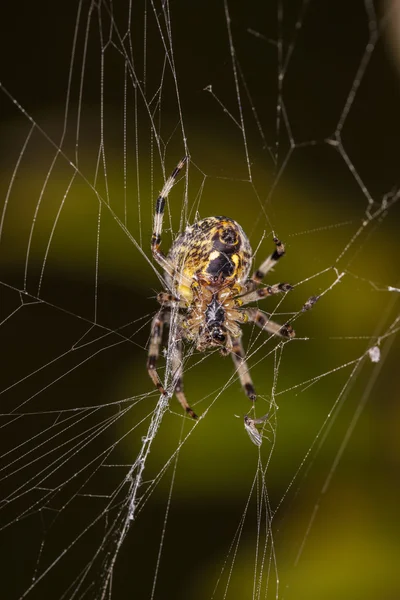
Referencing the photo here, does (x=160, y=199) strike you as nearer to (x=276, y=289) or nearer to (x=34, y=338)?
(x=276, y=289)

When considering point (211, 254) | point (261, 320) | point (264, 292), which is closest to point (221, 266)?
point (211, 254)

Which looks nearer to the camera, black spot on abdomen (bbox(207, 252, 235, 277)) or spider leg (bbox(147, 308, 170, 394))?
black spot on abdomen (bbox(207, 252, 235, 277))

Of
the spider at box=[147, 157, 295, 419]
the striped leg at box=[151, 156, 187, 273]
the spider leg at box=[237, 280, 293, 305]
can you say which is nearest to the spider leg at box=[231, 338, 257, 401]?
the spider at box=[147, 157, 295, 419]

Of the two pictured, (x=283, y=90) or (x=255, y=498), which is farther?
(x=283, y=90)

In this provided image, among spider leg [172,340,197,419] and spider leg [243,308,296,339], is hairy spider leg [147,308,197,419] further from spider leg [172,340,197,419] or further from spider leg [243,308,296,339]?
spider leg [243,308,296,339]

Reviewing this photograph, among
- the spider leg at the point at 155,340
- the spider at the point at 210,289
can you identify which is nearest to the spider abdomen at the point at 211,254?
the spider at the point at 210,289

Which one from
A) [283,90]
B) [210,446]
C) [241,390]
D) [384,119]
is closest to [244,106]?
[283,90]
